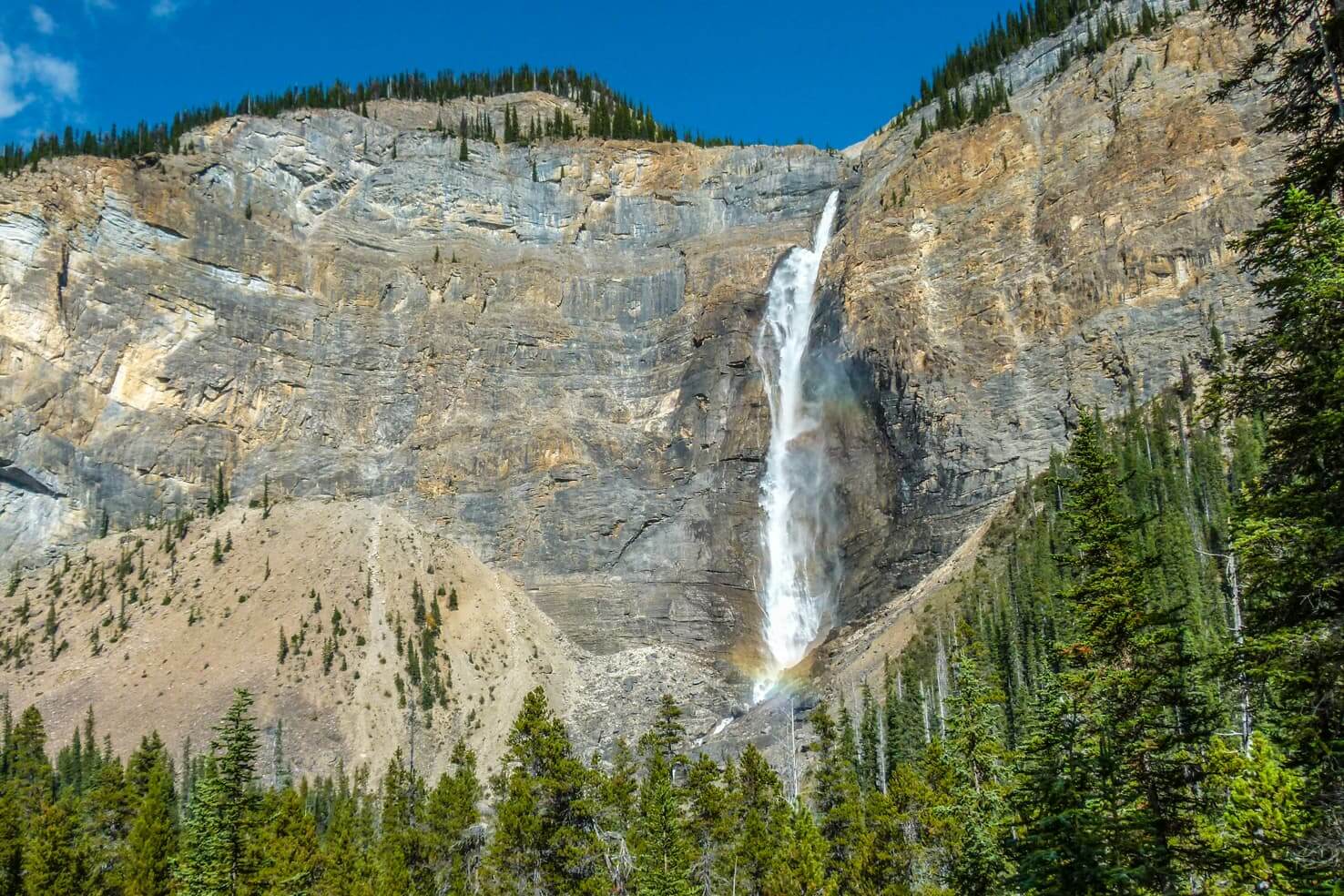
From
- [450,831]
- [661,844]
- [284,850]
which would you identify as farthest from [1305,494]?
[450,831]

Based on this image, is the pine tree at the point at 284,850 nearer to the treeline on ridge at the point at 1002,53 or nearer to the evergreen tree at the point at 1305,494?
the evergreen tree at the point at 1305,494

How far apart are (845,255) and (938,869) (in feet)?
266

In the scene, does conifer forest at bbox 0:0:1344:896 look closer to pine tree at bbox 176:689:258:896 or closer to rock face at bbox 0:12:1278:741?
pine tree at bbox 176:689:258:896

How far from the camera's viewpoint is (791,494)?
106000 mm

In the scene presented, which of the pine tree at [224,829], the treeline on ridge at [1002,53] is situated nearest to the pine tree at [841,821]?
the pine tree at [224,829]

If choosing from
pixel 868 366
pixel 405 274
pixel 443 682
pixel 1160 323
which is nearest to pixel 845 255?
pixel 868 366

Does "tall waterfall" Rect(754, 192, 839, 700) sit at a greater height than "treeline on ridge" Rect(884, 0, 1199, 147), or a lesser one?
lesser

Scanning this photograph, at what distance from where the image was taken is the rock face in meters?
93.4

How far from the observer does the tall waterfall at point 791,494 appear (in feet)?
327

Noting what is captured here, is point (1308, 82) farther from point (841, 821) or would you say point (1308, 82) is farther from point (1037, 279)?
point (1037, 279)

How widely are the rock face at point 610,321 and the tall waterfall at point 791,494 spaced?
6.75 feet

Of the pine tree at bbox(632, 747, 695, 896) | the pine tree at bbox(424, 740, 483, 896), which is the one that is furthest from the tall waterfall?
the pine tree at bbox(632, 747, 695, 896)

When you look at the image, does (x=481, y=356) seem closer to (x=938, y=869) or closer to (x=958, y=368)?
(x=958, y=368)

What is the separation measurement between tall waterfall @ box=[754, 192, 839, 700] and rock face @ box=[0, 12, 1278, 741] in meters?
2.06
